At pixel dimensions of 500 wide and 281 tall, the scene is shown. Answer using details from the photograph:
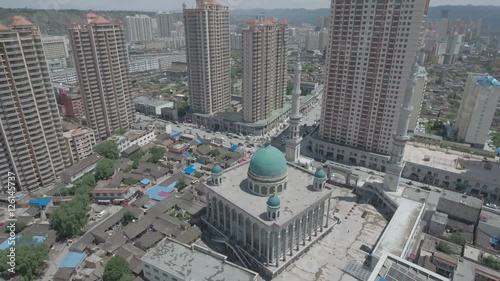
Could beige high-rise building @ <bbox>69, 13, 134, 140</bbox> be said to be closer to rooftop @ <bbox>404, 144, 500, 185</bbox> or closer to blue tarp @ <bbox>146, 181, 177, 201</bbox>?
blue tarp @ <bbox>146, 181, 177, 201</bbox>

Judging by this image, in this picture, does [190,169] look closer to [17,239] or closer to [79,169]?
[79,169]

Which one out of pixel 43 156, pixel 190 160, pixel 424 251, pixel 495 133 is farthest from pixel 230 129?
pixel 495 133

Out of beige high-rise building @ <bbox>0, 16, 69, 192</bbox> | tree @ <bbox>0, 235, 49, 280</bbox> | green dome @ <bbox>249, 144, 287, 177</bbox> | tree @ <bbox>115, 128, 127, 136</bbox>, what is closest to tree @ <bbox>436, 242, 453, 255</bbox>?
green dome @ <bbox>249, 144, 287, 177</bbox>

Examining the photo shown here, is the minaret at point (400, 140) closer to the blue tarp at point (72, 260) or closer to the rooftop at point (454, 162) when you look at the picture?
the rooftop at point (454, 162)

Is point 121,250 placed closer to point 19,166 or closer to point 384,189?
point 19,166

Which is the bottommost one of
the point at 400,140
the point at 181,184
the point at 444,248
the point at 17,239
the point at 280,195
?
the point at 444,248

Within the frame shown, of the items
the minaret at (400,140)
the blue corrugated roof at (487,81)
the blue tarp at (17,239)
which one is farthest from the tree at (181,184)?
the blue corrugated roof at (487,81)

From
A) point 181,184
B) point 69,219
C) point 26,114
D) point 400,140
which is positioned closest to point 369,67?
point 400,140
